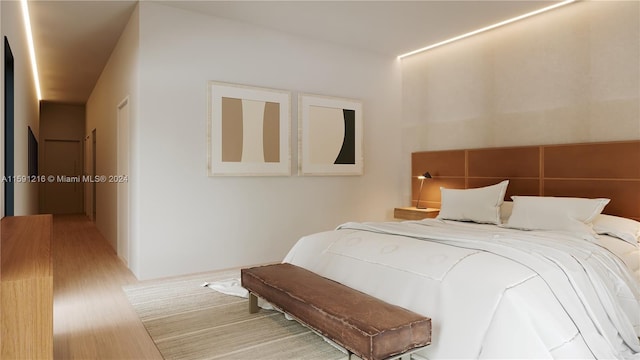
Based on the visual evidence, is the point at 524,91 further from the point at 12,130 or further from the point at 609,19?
the point at 12,130

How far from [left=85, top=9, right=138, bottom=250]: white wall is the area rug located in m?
1.97

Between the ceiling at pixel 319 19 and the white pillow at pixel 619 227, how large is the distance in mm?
2223

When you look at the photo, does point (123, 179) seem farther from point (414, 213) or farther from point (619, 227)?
point (619, 227)

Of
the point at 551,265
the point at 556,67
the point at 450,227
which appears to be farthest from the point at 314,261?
A: the point at 556,67

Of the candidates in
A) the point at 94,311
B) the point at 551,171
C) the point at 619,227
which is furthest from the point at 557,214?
the point at 94,311

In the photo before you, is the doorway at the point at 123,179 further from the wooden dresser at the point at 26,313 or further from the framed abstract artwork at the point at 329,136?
the wooden dresser at the point at 26,313

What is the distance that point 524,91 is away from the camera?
4.40 metres

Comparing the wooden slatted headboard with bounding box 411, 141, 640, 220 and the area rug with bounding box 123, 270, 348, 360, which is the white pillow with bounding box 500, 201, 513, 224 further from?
the area rug with bounding box 123, 270, 348, 360

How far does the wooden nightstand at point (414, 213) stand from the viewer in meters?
5.05

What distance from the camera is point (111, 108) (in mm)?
5676

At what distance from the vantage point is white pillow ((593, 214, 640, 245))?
311cm

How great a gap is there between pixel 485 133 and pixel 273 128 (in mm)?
2527

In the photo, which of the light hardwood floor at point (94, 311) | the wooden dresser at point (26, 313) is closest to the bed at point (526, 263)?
the light hardwood floor at point (94, 311)

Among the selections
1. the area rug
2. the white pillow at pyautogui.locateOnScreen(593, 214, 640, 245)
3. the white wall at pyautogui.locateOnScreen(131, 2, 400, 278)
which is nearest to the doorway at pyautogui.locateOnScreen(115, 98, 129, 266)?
the white wall at pyautogui.locateOnScreen(131, 2, 400, 278)
